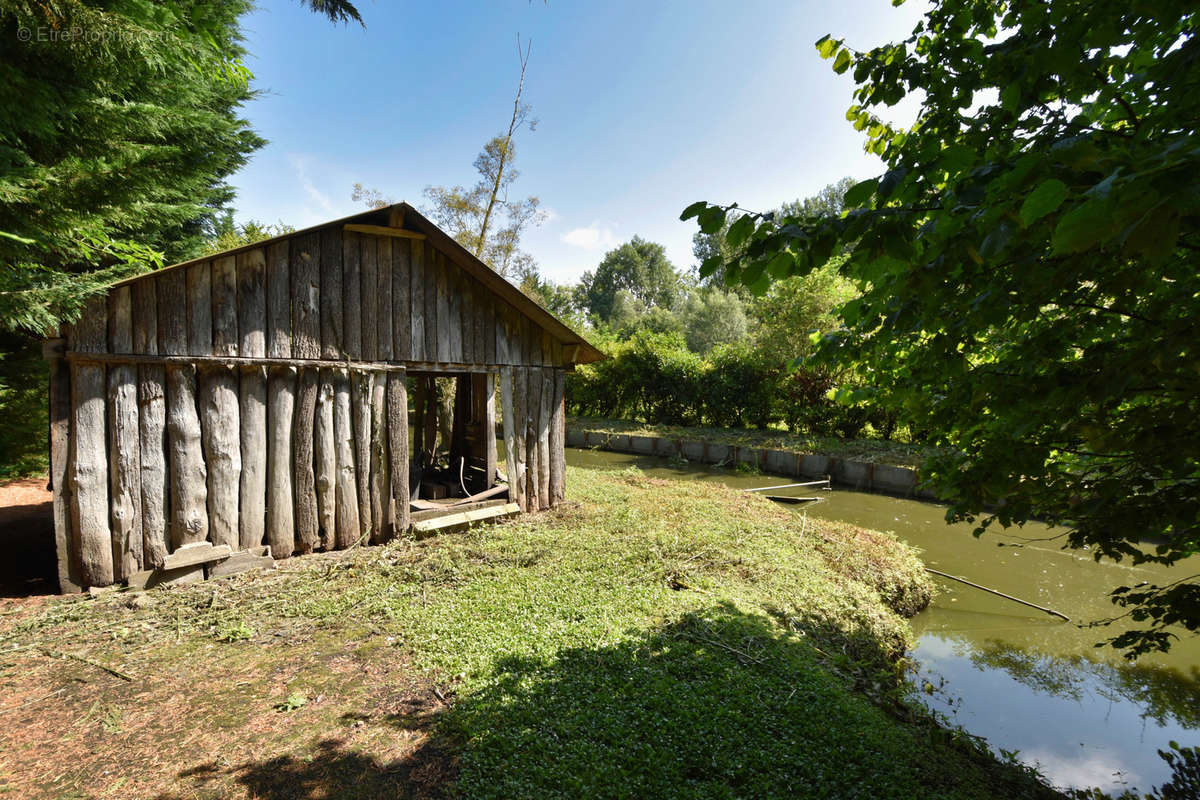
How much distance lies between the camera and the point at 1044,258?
2.12 metres

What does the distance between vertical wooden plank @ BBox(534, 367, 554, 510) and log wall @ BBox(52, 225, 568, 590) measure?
1.81 ft

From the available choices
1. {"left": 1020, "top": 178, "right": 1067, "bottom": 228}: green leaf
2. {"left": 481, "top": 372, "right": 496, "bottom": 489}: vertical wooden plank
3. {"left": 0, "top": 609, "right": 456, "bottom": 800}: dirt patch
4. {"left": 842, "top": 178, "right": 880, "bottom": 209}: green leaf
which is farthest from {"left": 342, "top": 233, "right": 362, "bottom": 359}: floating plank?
{"left": 1020, "top": 178, "right": 1067, "bottom": 228}: green leaf

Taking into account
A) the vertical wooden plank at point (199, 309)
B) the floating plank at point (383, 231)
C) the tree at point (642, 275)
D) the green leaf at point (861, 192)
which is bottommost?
the green leaf at point (861, 192)

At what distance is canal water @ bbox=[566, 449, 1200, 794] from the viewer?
409 cm

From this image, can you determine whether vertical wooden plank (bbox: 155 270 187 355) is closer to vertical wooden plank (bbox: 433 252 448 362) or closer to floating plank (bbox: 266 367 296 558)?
floating plank (bbox: 266 367 296 558)

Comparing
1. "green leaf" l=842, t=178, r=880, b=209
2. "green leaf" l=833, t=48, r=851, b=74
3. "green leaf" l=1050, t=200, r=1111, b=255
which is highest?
"green leaf" l=833, t=48, r=851, b=74

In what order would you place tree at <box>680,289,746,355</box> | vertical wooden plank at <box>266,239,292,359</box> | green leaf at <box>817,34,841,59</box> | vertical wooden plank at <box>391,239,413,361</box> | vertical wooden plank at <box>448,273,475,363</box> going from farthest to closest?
1. tree at <box>680,289,746,355</box>
2. vertical wooden plank at <box>448,273,475,363</box>
3. vertical wooden plank at <box>391,239,413,361</box>
4. vertical wooden plank at <box>266,239,292,359</box>
5. green leaf at <box>817,34,841,59</box>

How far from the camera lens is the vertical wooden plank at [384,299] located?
6.52 m

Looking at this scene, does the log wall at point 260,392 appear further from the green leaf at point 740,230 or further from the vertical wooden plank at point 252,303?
the green leaf at point 740,230

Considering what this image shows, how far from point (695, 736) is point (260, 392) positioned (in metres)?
5.52

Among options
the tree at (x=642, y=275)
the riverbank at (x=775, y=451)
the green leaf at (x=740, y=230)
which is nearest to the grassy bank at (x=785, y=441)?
the riverbank at (x=775, y=451)

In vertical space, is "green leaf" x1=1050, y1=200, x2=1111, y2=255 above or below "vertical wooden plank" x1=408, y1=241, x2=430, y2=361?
below

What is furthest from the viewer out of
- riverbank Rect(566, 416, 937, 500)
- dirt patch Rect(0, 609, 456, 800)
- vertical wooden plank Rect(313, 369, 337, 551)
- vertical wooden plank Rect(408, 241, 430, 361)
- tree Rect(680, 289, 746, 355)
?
tree Rect(680, 289, 746, 355)

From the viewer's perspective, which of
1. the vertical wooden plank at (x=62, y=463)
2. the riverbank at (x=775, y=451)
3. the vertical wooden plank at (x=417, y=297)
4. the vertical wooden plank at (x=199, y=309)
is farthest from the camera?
the riverbank at (x=775, y=451)
